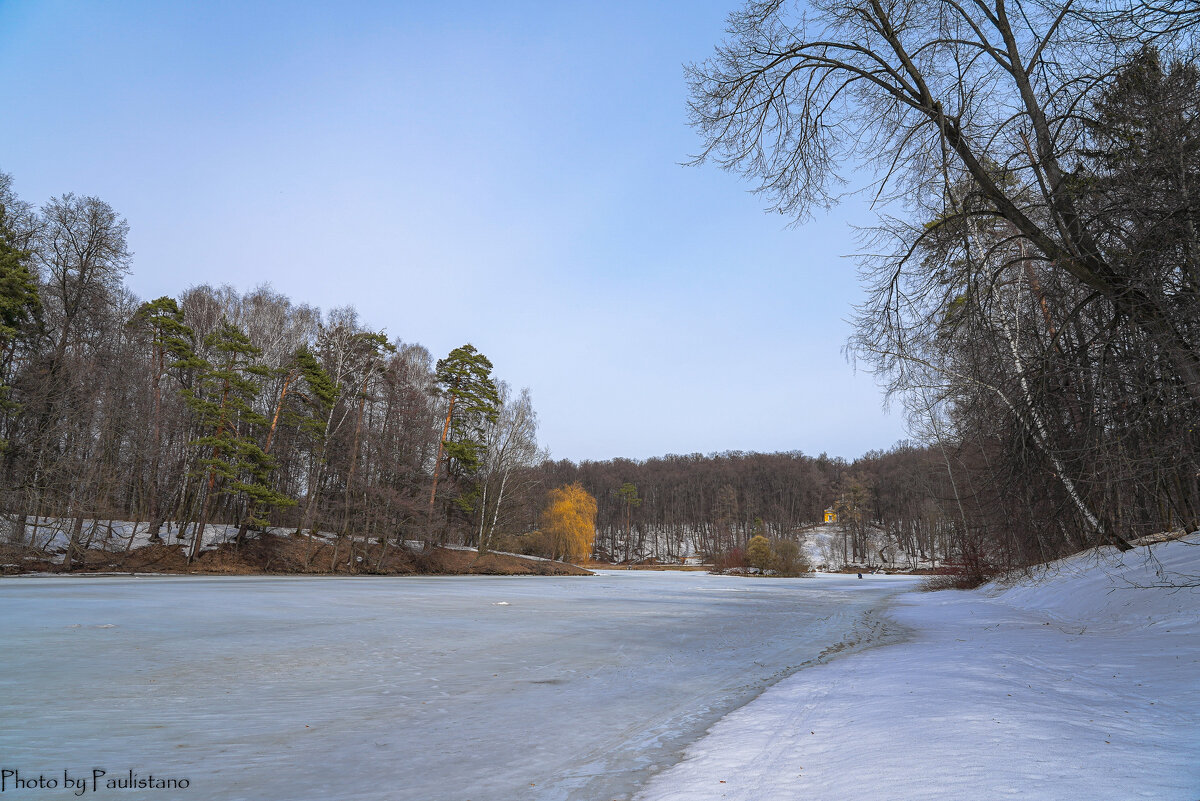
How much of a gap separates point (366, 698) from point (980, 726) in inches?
171

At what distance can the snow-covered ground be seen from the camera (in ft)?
8.63

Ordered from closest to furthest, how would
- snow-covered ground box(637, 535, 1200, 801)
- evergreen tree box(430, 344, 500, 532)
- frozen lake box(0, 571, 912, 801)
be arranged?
snow-covered ground box(637, 535, 1200, 801)
frozen lake box(0, 571, 912, 801)
evergreen tree box(430, 344, 500, 532)

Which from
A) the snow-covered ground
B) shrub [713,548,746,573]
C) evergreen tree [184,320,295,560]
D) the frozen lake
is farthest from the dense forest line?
the snow-covered ground

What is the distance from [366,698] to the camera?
4.95 meters

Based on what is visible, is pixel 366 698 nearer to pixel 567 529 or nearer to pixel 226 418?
pixel 226 418

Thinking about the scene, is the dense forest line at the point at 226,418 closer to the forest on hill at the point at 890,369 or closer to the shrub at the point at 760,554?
the forest on hill at the point at 890,369

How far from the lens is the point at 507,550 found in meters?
41.3

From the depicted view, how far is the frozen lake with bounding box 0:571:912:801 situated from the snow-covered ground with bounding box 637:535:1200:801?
517 mm

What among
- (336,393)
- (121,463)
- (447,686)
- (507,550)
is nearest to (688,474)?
(507,550)

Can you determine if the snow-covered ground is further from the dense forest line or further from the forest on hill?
the dense forest line

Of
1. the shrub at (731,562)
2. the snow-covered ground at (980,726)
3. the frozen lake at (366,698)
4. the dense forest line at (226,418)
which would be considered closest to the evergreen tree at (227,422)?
the dense forest line at (226,418)

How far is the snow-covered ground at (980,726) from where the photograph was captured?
2631 mm

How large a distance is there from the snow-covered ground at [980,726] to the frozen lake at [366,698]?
52 cm

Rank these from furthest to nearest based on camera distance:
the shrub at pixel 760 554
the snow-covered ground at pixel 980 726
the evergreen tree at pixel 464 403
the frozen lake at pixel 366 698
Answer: the shrub at pixel 760 554
the evergreen tree at pixel 464 403
the frozen lake at pixel 366 698
the snow-covered ground at pixel 980 726
